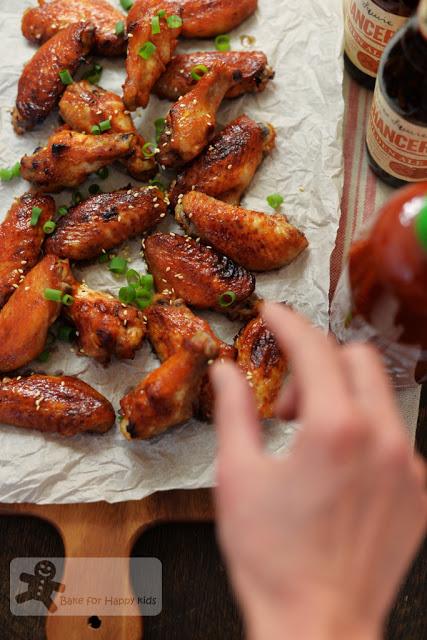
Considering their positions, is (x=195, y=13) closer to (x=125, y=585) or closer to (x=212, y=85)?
(x=212, y=85)

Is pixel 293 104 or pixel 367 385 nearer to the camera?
pixel 367 385

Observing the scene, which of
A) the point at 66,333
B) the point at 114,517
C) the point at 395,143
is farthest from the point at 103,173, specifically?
the point at 114,517

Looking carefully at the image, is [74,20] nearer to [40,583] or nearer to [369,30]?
[369,30]

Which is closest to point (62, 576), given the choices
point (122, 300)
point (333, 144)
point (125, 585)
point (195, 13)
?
point (125, 585)

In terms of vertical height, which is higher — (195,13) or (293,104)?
(195,13)

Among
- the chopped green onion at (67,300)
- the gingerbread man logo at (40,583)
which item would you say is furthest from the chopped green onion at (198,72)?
the gingerbread man logo at (40,583)

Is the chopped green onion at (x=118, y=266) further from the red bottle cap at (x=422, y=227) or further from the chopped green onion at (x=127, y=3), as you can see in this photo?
the red bottle cap at (x=422, y=227)
